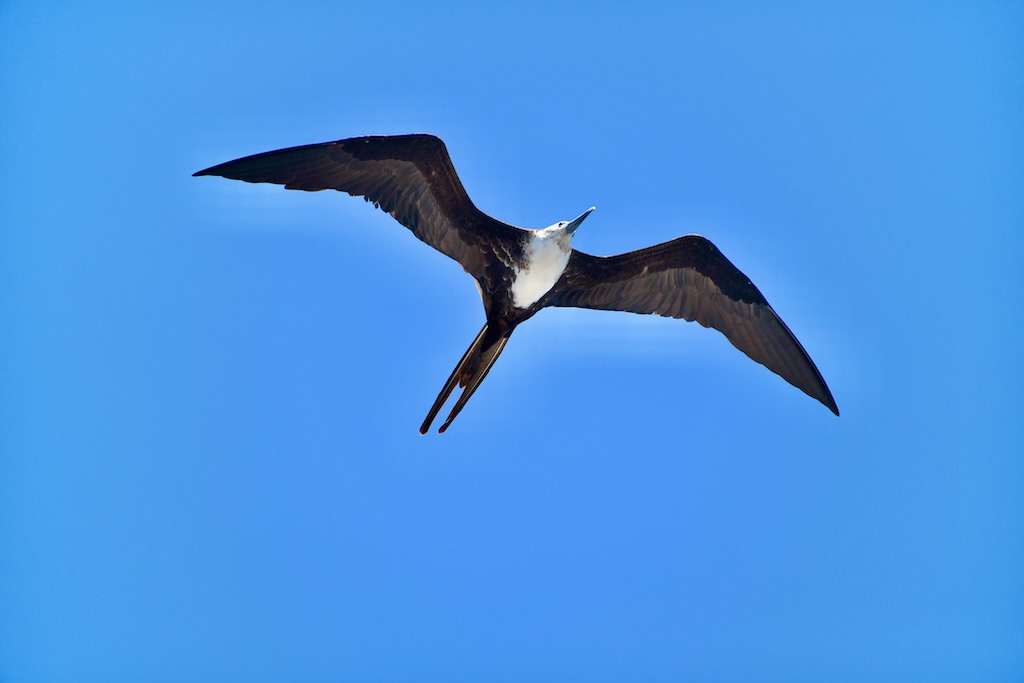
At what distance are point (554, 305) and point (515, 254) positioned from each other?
0.61m

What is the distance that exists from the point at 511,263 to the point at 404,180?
3.23 ft

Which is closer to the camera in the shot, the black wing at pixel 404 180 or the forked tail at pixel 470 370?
the black wing at pixel 404 180

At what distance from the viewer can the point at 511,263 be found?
7078 millimetres

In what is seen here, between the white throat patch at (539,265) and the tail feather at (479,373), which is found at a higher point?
the white throat patch at (539,265)

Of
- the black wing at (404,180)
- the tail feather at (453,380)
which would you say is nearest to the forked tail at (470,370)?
the tail feather at (453,380)

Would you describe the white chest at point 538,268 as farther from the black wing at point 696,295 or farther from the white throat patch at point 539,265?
the black wing at point 696,295

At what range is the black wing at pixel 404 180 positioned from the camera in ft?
21.3

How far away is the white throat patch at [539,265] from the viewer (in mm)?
6996

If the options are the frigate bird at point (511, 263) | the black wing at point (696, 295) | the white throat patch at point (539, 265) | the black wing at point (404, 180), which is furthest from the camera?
the black wing at point (696, 295)

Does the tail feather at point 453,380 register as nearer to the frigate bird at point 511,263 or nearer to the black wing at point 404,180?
the frigate bird at point 511,263

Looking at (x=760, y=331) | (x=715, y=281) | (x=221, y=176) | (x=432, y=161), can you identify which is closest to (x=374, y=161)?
(x=432, y=161)

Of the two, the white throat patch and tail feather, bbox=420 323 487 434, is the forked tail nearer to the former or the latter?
tail feather, bbox=420 323 487 434

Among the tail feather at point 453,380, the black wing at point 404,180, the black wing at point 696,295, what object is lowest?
the tail feather at point 453,380

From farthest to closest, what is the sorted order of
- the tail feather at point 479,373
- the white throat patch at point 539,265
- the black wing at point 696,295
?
the black wing at point 696,295 → the white throat patch at point 539,265 → the tail feather at point 479,373
